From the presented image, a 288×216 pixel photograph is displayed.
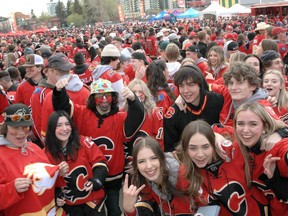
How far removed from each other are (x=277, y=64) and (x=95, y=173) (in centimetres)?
317

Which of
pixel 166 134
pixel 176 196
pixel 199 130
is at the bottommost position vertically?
pixel 176 196

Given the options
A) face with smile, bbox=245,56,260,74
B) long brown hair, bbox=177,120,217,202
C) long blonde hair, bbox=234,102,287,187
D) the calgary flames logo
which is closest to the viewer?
long blonde hair, bbox=234,102,287,187

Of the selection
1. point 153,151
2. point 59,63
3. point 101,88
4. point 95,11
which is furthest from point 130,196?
point 95,11

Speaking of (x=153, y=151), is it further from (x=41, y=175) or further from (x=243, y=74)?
(x=243, y=74)

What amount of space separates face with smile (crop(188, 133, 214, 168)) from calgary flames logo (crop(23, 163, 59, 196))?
131cm

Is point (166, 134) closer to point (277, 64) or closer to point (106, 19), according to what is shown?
point (277, 64)

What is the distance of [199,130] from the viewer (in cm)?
305

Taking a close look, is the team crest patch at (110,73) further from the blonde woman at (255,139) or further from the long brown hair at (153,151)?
the blonde woman at (255,139)

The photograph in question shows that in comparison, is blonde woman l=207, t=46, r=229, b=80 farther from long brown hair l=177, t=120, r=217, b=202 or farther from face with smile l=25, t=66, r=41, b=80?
long brown hair l=177, t=120, r=217, b=202

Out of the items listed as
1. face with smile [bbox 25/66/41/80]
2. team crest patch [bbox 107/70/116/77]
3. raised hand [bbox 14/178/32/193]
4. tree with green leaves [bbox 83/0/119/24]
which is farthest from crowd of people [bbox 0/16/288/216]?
tree with green leaves [bbox 83/0/119/24]

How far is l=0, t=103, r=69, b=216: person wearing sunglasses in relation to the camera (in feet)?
9.76

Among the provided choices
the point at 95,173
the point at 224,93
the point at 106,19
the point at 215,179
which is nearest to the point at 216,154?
the point at 215,179

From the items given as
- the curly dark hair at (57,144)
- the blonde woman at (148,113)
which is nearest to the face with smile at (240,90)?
the blonde woman at (148,113)

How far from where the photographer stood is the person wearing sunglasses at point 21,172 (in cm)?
297
